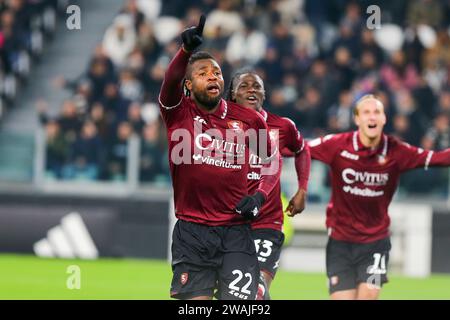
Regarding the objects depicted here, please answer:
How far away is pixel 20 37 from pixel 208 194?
14.7m

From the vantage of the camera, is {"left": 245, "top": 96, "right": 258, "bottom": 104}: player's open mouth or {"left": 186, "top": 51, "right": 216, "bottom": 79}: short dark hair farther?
{"left": 245, "top": 96, "right": 258, "bottom": 104}: player's open mouth

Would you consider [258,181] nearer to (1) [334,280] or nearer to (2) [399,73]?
Result: (1) [334,280]

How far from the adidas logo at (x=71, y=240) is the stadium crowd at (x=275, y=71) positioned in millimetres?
721

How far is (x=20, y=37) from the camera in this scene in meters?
22.3

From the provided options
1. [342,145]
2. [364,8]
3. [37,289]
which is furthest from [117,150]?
[342,145]

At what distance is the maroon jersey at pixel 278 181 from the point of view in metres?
9.58

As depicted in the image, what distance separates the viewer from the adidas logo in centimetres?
1805

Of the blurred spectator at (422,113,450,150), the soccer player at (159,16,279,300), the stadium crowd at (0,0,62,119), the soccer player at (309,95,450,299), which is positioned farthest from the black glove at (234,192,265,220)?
the stadium crowd at (0,0,62,119)

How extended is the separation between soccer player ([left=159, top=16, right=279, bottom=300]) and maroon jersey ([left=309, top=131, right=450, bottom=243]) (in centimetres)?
243

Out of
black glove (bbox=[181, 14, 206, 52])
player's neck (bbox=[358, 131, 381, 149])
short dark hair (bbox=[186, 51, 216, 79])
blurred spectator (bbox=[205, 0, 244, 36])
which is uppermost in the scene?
blurred spectator (bbox=[205, 0, 244, 36])

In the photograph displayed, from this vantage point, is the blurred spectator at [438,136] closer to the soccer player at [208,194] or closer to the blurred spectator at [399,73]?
the blurred spectator at [399,73]

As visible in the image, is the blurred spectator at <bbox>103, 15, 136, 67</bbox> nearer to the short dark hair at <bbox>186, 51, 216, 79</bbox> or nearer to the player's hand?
the player's hand

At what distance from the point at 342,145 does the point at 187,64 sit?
11.4 ft

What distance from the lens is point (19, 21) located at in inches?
875
